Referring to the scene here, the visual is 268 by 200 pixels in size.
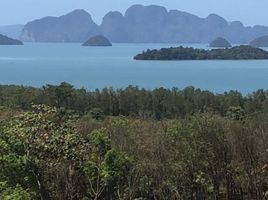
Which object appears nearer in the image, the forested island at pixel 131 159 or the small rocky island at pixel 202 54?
the forested island at pixel 131 159

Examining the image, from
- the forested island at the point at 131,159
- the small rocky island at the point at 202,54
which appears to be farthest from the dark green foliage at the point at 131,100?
the small rocky island at the point at 202,54

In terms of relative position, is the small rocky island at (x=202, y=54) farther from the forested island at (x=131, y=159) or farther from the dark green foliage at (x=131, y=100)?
the forested island at (x=131, y=159)

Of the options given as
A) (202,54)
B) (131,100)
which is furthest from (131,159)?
(202,54)

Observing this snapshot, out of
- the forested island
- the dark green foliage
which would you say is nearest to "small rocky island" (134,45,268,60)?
the dark green foliage

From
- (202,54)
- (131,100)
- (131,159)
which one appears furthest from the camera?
(202,54)

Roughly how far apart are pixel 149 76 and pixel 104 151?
62755mm

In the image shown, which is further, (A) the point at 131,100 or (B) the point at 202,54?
(B) the point at 202,54

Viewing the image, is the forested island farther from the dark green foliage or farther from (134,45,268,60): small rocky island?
(134,45,268,60): small rocky island

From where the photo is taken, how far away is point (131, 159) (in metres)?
10.4

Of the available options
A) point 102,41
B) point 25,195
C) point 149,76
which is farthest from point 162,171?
point 102,41

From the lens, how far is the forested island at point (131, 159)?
952cm

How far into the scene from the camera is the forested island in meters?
9.52

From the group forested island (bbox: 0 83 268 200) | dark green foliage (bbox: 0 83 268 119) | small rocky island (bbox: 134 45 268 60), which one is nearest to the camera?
forested island (bbox: 0 83 268 200)

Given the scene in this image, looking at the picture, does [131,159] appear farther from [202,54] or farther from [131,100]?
[202,54]
